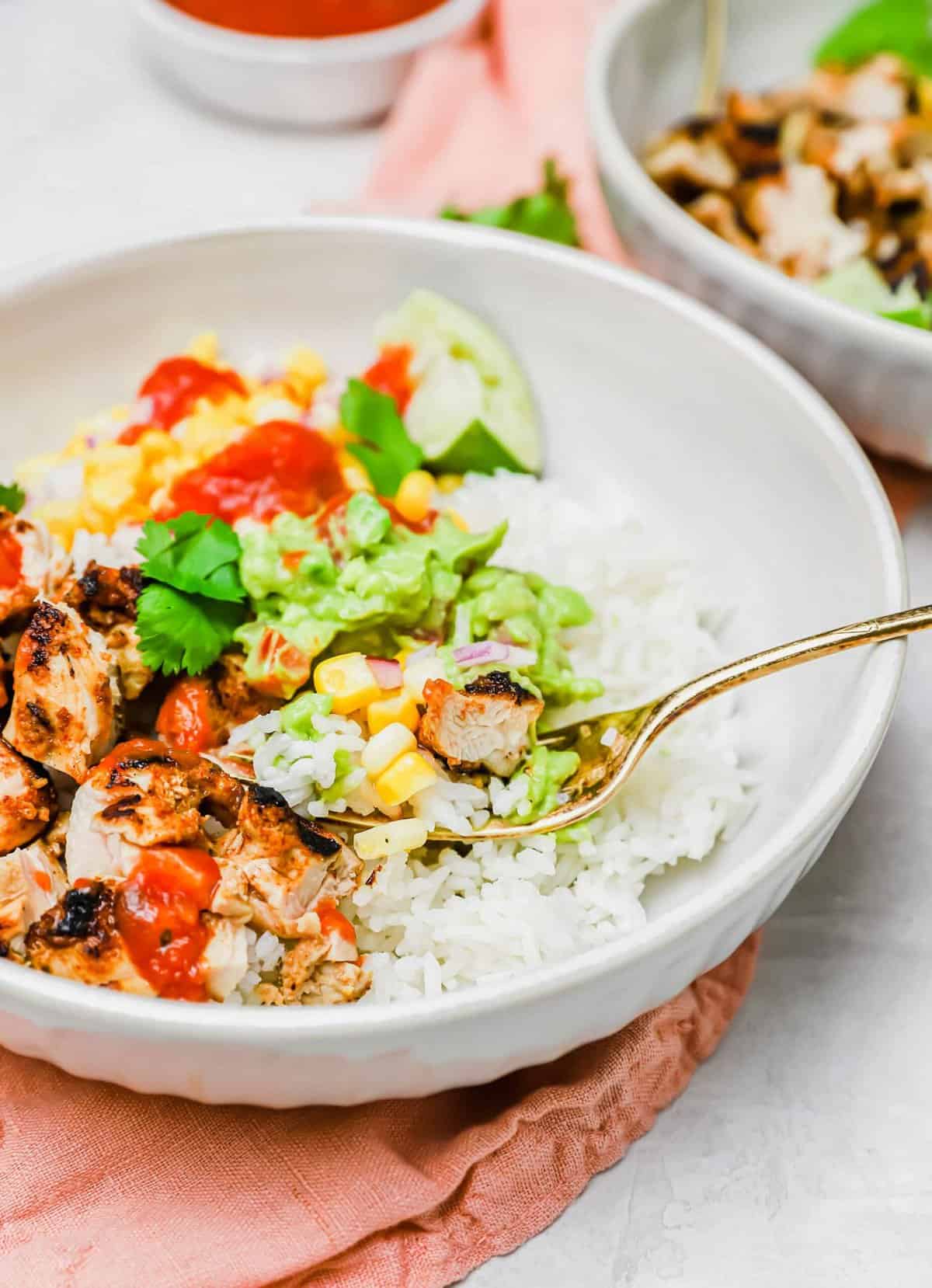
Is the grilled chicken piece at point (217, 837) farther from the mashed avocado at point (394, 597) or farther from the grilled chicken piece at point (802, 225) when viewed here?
the grilled chicken piece at point (802, 225)

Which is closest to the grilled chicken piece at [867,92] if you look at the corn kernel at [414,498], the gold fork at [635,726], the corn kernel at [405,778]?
the corn kernel at [414,498]

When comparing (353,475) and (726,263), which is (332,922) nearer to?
(353,475)

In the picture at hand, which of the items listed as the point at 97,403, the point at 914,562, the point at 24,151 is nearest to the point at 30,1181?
the point at 97,403

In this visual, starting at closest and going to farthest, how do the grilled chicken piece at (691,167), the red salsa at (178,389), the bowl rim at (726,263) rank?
the bowl rim at (726,263) < the red salsa at (178,389) < the grilled chicken piece at (691,167)

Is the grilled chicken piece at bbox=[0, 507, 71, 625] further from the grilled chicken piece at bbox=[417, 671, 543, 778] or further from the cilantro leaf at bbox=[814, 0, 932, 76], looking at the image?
the cilantro leaf at bbox=[814, 0, 932, 76]

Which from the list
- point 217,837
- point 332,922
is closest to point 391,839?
point 332,922
